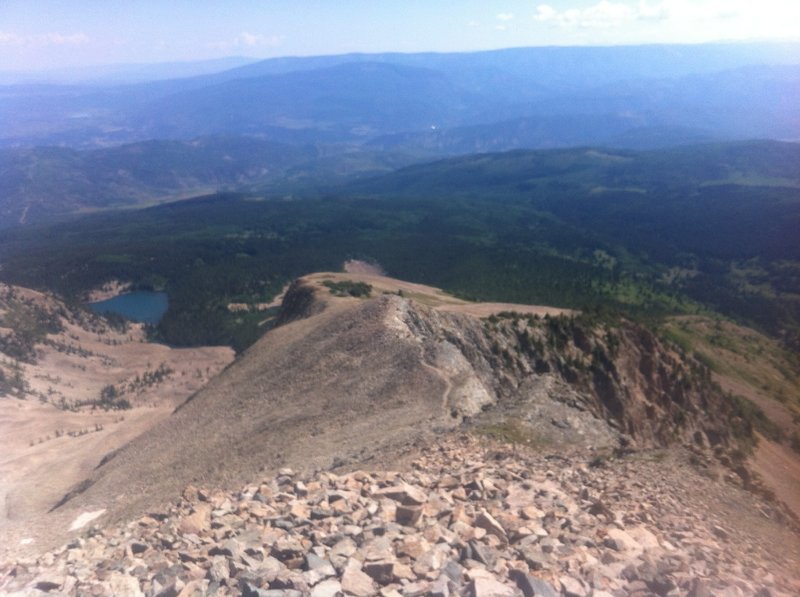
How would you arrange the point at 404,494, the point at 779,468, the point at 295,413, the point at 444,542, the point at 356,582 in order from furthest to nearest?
1. the point at 779,468
2. the point at 295,413
3. the point at 404,494
4. the point at 444,542
5. the point at 356,582

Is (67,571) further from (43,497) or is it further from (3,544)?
(43,497)

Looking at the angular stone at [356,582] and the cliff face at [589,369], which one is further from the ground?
the angular stone at [356,582]

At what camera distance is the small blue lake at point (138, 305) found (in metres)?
114

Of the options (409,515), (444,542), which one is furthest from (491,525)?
(409,515)

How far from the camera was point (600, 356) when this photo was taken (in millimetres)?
35625

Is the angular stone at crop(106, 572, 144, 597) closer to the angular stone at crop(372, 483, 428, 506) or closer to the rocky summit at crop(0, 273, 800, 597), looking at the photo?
the rocky summit at crop(0, 273, 800, 597)

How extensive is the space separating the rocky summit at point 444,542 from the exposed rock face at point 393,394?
5.72m

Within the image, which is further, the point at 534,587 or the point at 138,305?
the point at 138,305

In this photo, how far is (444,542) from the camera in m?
11.3

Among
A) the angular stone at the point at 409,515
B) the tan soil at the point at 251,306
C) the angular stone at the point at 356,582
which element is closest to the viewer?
the angular stone at the point at 356,582

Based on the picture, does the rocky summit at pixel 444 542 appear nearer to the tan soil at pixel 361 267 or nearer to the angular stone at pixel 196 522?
the angular stone at pixel 196 522

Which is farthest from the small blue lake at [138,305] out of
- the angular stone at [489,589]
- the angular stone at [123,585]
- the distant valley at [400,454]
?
the angular stone at [489,589]

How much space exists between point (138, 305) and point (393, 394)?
11158cm

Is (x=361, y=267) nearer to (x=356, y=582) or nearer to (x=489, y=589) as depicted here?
(x=356, y=582)
